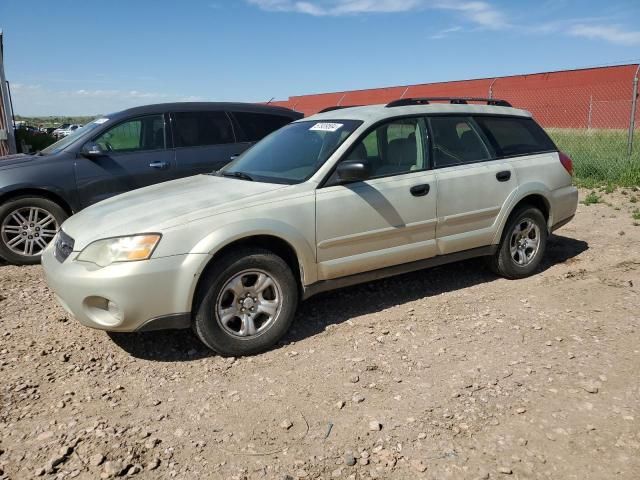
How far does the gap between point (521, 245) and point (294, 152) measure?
8.14 ft

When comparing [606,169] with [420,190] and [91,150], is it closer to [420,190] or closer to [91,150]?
[420,190]

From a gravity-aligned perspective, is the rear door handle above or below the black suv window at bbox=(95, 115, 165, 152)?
below

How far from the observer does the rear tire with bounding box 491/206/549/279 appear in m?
5.29

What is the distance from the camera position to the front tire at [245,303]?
3.66 meters

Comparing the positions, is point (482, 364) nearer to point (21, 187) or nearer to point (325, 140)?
point (325, 140)

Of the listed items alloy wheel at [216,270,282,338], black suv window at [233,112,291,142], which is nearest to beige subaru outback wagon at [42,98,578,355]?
alloy wheel at [216,270,282,338]

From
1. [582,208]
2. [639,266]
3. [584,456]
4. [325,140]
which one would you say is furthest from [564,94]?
[584,456]

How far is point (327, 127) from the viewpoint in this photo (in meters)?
4.63

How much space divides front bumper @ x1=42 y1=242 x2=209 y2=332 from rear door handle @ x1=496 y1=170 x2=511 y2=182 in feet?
9.49

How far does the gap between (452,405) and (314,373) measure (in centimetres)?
91

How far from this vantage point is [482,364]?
3.65 m

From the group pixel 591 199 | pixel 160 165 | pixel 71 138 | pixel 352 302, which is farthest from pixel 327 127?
pixel 591 199

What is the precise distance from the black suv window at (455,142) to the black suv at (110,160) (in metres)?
3.13

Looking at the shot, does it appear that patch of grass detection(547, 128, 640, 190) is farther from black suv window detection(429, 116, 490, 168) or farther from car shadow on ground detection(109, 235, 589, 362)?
black suv window detection(429, 116, 490, 168)
